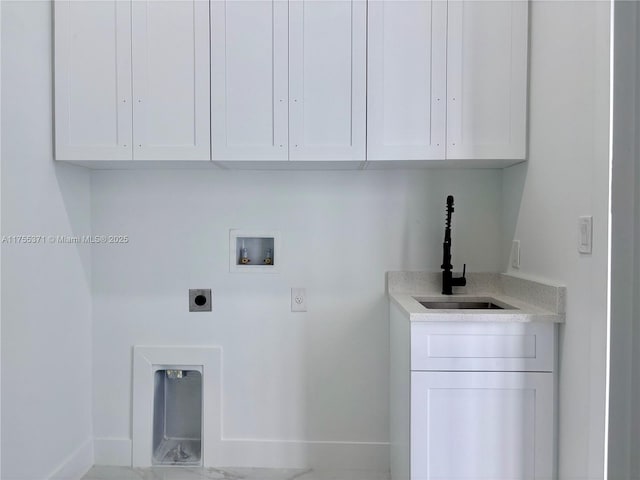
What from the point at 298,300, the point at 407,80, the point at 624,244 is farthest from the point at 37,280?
the point at 624,244

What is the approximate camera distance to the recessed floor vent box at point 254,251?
200cm

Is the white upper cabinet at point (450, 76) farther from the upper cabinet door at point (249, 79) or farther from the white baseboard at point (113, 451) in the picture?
the white baseboard at point (113, 451)

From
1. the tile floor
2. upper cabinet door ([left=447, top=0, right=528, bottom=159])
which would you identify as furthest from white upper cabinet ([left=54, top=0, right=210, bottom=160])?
the tile floor

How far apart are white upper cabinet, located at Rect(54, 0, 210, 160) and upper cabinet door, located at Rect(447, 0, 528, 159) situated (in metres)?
1.02

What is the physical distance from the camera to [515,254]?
1822 mm

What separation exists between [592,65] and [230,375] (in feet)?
6.38

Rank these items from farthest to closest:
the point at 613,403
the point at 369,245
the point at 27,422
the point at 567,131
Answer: the point at 369,245
the point at 27,422
the point at 567,131
the point at 613,403

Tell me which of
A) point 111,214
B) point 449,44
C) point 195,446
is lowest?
point 195,446

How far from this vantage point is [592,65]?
4.09 ft

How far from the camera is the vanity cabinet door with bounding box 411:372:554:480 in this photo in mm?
1429

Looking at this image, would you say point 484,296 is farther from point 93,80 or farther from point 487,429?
point 93,80

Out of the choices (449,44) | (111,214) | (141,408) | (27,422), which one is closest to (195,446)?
(141,408)

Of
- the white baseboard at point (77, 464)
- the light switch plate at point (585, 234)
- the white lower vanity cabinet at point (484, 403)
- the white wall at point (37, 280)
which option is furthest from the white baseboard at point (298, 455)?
the light switch plate at point (585, 234)

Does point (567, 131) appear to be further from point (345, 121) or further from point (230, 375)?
point (230, 375)
